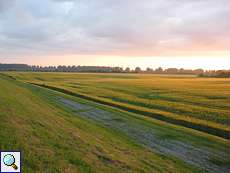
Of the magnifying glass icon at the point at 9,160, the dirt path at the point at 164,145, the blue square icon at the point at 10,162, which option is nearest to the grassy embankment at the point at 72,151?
the blue square icon at the point at 10,162

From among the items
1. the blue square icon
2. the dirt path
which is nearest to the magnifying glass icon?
the blue square icon

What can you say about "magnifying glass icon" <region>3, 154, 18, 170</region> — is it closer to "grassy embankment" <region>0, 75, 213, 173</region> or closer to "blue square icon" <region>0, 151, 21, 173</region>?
"blue square icon" <region>0, 151, 21, 173</region>

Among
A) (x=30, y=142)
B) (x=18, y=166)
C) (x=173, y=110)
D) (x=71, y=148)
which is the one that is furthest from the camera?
(x=173, y=110)

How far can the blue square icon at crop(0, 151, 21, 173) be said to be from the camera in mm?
8023

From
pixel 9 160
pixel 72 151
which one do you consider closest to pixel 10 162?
pixel 9 160

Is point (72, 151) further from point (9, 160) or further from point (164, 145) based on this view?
point (164, 145)

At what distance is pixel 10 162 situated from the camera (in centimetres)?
832

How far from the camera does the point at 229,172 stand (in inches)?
479

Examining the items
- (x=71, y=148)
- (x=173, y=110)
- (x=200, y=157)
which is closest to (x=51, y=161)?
(x=71, y=148)

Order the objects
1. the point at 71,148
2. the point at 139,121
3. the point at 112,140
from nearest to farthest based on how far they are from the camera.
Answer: the point at 71,148, the point at 112,140, the point at 139,121

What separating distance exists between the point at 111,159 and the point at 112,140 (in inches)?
153

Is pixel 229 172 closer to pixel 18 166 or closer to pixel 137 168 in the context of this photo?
pixel 137 168

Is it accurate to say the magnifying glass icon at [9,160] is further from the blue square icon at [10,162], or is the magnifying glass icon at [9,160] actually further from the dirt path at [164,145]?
the dirt path at [164,145]

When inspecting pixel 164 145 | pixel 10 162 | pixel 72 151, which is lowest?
pixel 164 145
